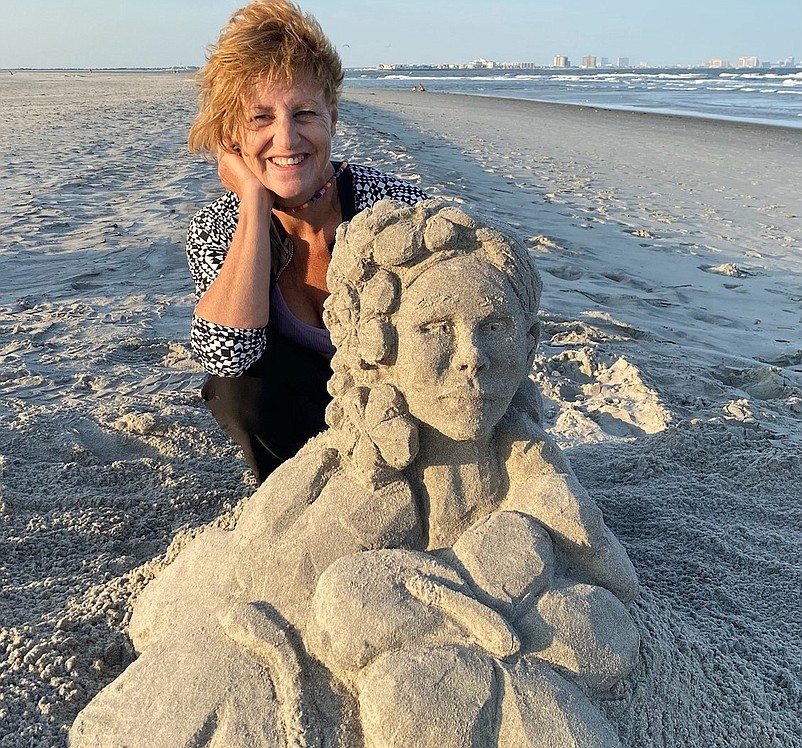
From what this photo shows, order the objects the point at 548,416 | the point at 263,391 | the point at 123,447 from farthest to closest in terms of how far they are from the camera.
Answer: the point at 548,416, the point at 123,447, the point at 263,391

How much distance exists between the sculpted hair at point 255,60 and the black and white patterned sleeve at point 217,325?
261mm

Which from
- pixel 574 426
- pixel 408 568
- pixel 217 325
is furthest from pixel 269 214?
pixel 574 426

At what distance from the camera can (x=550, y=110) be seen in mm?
26281

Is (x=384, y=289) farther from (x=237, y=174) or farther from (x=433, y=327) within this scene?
(x=237, y=174)

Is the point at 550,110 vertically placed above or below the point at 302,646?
below

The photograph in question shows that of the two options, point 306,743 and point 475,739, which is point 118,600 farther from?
point 475,739

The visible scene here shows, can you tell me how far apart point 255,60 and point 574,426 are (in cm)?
237

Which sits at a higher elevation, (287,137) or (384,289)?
(287,137)

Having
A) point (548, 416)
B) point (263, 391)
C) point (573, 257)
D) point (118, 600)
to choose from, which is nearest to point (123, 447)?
point (263, 391)

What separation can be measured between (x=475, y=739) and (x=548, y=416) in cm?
269

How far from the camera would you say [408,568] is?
167 centimetres

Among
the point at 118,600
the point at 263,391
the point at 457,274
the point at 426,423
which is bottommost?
the point at 118,600

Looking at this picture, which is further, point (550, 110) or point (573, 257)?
point (550, 110)

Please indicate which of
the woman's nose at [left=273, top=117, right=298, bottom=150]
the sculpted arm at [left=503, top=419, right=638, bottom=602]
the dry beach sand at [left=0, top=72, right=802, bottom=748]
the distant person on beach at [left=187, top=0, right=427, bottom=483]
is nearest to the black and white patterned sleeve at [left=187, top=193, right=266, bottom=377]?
the distant person on beach at [left=187, top=0, right=427, bottom=483]
